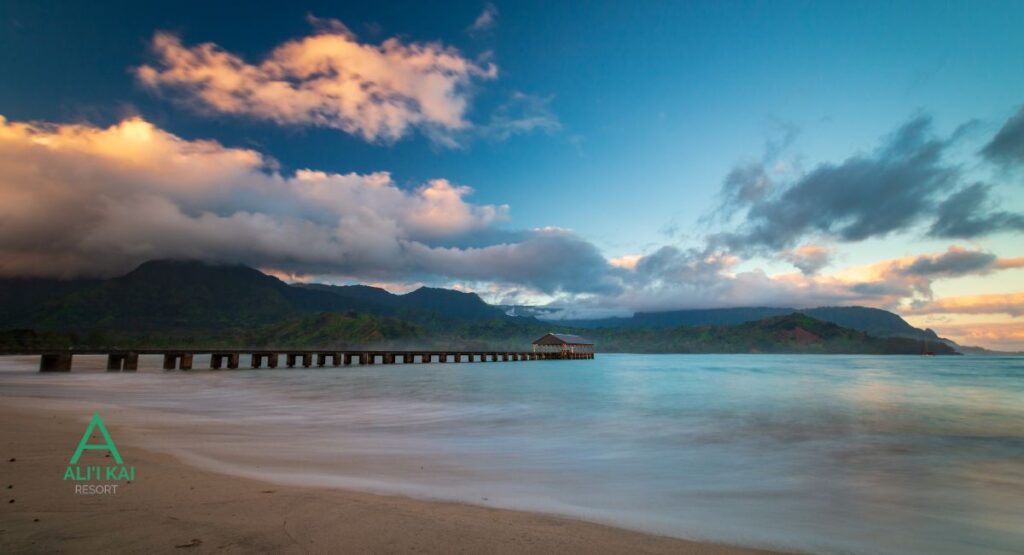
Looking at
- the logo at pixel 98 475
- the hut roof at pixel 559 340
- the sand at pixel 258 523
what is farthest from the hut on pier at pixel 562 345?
the sand at pixel 258 523

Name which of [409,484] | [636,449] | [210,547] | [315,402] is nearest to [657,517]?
[409,484]

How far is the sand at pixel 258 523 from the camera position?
3742 millimetres

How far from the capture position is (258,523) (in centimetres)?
427

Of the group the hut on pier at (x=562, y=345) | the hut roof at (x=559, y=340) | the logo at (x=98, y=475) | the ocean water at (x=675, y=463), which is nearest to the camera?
the logo at (x=98, y=475)

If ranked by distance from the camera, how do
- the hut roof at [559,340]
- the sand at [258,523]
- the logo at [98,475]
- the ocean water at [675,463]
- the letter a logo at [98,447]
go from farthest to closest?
1. the hut roof at [559,340]
2. the letter a logo at [98,447]
3. the ocean water at [675,463]
4. the logo at [98,475]
5. the sand at [258,523]

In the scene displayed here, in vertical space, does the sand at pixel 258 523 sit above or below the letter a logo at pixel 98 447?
above

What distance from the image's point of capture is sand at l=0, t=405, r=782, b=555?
374 centimetres

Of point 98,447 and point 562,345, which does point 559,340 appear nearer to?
point 562,345

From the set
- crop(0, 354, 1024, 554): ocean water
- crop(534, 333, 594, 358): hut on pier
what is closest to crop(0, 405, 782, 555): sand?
crop(0, 354, 1024, 554): ocean water

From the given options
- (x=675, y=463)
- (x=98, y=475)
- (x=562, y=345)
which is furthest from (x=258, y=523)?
(x=562, y=345)

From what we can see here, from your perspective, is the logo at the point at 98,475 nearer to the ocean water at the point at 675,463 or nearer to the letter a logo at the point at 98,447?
the letter a logo at the point at 98,447

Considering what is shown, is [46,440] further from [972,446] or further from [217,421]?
[972,446]

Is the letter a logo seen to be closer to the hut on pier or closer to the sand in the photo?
the sand

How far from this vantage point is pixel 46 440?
8.20 metres
